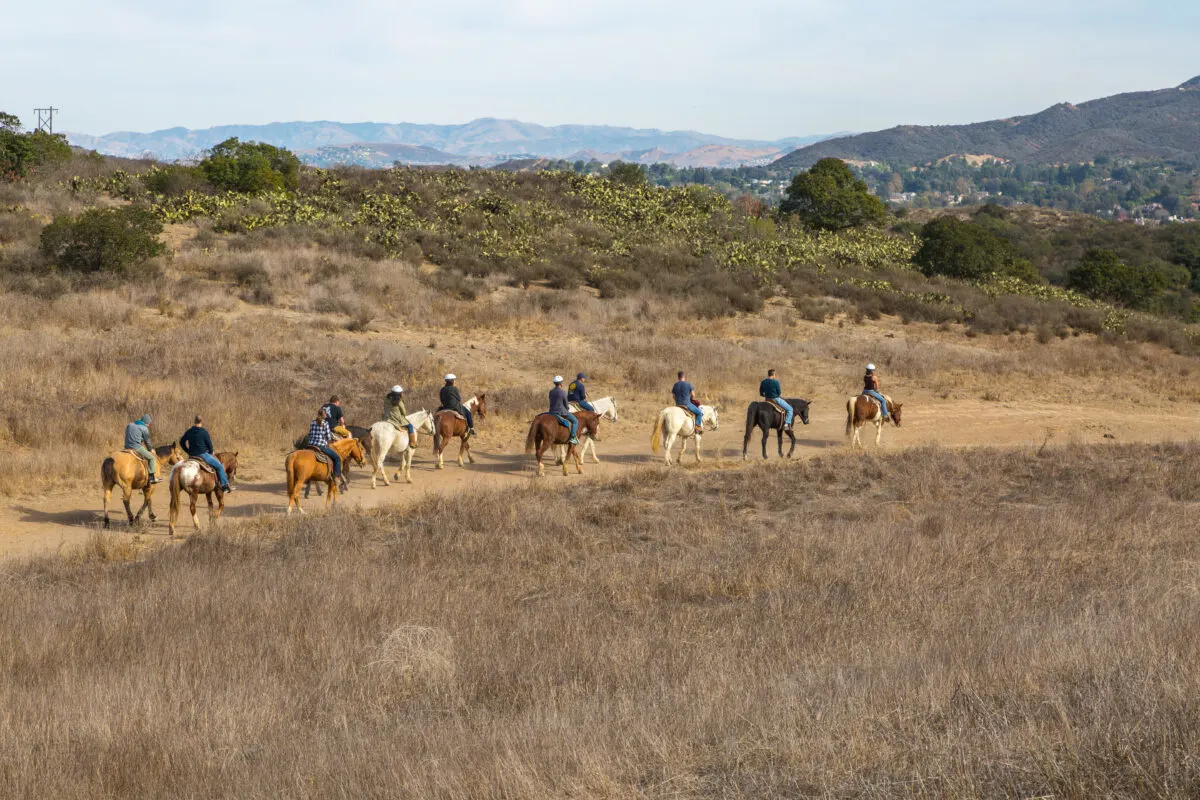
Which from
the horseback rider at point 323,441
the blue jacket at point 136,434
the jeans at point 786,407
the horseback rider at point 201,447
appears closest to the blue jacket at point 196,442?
the horseback rider at point 201,447

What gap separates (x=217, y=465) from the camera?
15.3 metres

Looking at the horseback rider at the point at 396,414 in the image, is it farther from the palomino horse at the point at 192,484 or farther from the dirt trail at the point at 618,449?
the palomino horse at the point at 192,484

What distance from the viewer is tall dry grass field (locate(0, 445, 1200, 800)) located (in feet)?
17.5

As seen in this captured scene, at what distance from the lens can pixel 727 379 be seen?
27828mm

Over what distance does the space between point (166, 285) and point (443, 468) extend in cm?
1572

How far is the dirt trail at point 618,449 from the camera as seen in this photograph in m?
15.5

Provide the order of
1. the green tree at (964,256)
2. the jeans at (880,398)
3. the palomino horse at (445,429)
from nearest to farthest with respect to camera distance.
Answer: the palomino horse at (445,429)
the jeans at (880,398)
the green tree at (964,256)

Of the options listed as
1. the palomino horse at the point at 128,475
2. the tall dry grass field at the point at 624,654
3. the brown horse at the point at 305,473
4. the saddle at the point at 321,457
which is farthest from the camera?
the saddle at the point at 321,457

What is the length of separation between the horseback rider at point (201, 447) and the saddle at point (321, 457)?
1.35 m

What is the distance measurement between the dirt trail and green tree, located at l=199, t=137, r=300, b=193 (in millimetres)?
28506

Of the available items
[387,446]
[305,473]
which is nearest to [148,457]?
[305,473]

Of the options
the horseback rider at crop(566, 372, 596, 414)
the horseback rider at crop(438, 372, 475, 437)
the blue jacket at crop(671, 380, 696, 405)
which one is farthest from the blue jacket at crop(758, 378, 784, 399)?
the horseback rider at crop(438, 372, 475, 437)

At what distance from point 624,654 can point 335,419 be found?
35.5 ft

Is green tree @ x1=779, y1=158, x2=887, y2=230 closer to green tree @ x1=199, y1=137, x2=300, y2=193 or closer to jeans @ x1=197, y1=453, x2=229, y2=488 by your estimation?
green tree @ x1=199, y1=137, x2=300, y2=193
